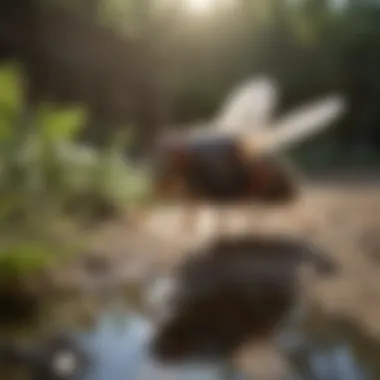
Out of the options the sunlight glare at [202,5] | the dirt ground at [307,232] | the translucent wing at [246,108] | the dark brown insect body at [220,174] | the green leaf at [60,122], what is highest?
the sunlight glare at [202,5]

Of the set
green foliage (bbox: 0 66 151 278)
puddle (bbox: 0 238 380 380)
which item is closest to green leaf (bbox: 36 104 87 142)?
green foliage (bbox: 0 66 151 278)

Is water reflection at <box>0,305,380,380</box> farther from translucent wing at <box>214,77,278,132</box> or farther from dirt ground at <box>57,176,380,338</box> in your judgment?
translucent wing at <box>214,77,278,132</box>

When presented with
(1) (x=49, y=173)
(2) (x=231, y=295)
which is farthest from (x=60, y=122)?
(2) (x=231, y=295)

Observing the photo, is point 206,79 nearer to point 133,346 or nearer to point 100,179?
point 100,179

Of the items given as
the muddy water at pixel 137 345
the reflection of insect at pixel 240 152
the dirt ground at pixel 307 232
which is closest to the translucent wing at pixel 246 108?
the reflection of insect at pixel 240 152

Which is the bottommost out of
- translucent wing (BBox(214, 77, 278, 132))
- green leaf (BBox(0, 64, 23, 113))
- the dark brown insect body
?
the dark brown insect body

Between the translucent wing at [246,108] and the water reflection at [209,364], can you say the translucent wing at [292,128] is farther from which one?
the water reflection at [209,364]

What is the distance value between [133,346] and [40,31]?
0.46 meters

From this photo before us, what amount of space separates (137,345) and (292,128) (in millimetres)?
358

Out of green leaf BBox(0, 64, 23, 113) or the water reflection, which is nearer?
the water reflection

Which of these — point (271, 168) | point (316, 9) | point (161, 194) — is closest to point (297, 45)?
point (316, 9)

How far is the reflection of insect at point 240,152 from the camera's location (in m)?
1.10

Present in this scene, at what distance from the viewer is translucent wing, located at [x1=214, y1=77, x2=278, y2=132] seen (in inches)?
43.3

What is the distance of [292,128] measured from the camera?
3.60ft
